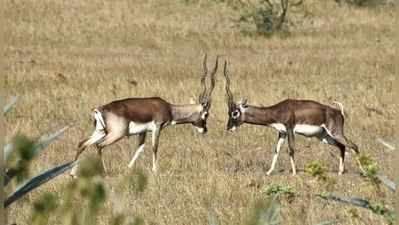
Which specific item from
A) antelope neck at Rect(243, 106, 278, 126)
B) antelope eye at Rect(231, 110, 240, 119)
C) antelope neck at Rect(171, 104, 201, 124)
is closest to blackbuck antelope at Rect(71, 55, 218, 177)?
antelope neck at Rect(171, 104, 201, 124)

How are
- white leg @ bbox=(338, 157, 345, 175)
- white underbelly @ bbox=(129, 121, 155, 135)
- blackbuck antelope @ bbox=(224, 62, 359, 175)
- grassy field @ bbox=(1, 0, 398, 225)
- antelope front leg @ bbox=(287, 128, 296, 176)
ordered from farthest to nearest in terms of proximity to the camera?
blackbuck antelope @ bbox=(224, 62, 359, 175)
white underbelly @ bbox=(129, 121, 155, 135)
white leg @ bbox=(338, 157, 345, 175)
antelope front leg @ bbox=(287, 128, 296, 176)
grassy field @ bbox=(1, 0, 398, 225)

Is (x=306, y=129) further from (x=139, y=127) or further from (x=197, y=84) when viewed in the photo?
(x=197, y=84)

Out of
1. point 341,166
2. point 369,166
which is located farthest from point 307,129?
point 369,166

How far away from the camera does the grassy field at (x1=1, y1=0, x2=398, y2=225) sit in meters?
8.94

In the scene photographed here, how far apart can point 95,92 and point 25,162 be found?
626 inches

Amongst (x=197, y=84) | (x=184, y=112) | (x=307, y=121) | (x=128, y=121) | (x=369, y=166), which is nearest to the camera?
(x=369, y=166)

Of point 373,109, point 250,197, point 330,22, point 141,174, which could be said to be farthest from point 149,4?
point 141,174

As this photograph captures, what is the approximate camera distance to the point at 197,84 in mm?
19266

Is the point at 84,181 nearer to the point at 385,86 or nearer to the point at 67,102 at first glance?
the point at 67,102

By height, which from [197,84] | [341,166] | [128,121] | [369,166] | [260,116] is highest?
[369,166]

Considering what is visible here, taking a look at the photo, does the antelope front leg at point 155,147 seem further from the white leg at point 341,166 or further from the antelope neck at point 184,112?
the white leg at point 341,166

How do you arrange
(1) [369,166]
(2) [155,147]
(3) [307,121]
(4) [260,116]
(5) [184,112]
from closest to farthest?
(1) [369,166] < (2) [155,147] < (3) [307,121] < (4) [260,116] < (5) [184,112]

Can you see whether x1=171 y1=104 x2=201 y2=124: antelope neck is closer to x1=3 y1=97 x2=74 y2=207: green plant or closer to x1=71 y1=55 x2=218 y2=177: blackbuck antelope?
x1=71 y1=55 x2=218 y2=177: blackbuck antelope

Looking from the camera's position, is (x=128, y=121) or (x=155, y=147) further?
(x=128, y=121)
